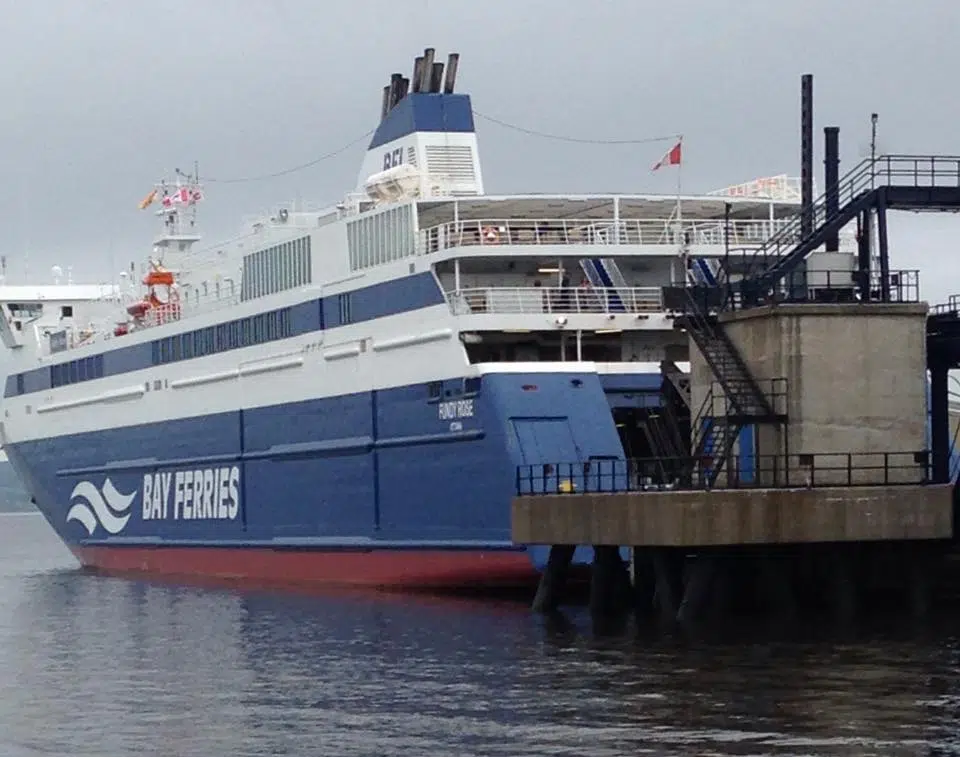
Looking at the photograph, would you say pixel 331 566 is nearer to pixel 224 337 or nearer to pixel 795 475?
pixel 224 337

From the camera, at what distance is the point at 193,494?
154ft

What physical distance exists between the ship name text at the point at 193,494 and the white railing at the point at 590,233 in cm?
893

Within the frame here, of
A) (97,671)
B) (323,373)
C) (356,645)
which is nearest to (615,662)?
(356,645)

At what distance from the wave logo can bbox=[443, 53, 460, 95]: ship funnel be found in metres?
12.5

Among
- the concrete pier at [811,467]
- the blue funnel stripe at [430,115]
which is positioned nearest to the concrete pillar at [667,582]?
the concrete pier at [811,467]

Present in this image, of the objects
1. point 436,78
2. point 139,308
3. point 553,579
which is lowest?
point 553,579

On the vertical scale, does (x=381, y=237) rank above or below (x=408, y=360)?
above

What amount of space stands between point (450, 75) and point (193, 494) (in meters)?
10.5

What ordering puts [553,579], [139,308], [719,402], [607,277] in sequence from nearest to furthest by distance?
1. [719,402]
2. [553,579]
3. [607,277]
4. [139,308]

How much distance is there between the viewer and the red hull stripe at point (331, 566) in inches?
1414

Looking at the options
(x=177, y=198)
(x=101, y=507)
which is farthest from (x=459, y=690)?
(x=177, y=198)

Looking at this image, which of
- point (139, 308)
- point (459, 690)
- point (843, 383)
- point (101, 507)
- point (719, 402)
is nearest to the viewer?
point (459, 690)

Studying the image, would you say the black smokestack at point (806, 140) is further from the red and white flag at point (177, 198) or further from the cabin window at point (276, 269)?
the red and white flag at point (177, 198)

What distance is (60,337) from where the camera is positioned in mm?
55438
